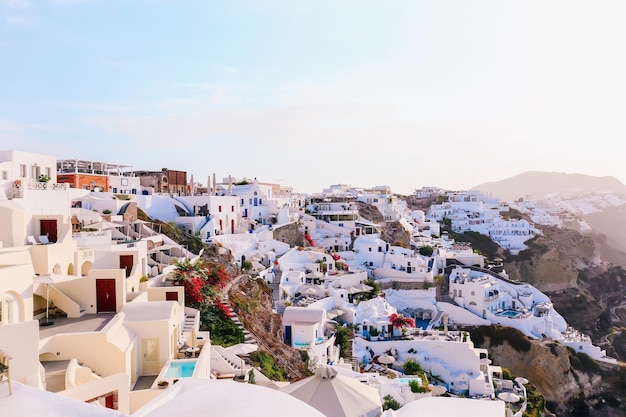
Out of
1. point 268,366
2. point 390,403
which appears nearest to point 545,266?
point 390,403

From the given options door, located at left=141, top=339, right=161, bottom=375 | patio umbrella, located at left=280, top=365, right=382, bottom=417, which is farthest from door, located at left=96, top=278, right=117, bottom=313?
patio umbrella, located at left=280, top=365, right=382, bottom=417

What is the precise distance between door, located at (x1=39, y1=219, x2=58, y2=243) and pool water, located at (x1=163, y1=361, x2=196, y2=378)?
6398mm

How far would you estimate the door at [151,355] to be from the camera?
33.8ft

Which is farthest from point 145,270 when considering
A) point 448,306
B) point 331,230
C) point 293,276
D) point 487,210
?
point 487,210

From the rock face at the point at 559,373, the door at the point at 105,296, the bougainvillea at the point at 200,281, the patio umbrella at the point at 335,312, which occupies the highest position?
the door at the point at 105,296

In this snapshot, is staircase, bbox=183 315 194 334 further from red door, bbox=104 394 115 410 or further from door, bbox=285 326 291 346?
door, bbox=285 326 291 346

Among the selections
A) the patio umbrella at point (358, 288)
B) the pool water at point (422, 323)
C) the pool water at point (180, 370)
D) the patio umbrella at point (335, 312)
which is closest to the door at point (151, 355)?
the pool water at point (180, 370)

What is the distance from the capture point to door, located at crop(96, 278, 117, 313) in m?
11.4

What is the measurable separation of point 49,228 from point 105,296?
3857 mm

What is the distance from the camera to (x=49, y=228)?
13766mm

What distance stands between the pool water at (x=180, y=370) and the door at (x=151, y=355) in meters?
0.56

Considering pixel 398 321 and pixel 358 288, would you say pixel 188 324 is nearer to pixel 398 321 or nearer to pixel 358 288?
pixel 398 321

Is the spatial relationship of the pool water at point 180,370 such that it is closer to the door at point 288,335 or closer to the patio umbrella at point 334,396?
the patio umbrella at point 334,396

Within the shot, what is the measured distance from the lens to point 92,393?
24.0 feet
